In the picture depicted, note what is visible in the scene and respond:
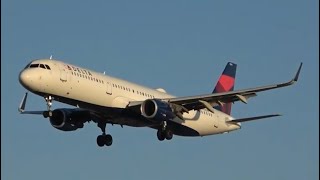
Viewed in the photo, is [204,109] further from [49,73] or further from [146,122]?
[49,73]

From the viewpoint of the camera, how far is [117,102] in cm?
6494

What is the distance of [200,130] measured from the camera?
237ft

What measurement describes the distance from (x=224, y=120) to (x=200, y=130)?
3207mm

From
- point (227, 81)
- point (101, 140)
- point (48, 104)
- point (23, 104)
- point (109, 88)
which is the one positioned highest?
point (227, 81)

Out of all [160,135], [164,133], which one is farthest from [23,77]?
[164,133]

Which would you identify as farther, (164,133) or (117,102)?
(164,133)

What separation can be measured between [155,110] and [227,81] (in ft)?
65.9

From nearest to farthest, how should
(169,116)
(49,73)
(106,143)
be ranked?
(49,73)
(169,116)
(106,143)

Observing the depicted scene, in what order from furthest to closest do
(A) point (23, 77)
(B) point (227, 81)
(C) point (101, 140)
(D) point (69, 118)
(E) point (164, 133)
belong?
(B) point (227, 81)
(C) point (101, 140)
(D) point (69, 118)
(E) point (164, 133)
(A) point (23, 77)

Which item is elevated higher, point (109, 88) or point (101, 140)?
point (109, 88)

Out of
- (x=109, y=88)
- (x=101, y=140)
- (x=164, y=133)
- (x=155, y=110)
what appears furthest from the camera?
(x=101, y=140)

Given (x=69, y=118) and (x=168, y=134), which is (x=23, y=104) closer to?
(x=69, y=118)

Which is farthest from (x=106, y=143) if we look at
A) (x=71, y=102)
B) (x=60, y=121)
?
(x=71, y=102)

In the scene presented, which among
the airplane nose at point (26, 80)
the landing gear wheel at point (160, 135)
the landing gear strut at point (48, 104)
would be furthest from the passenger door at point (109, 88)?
the airplane nose at point (26, 80)
